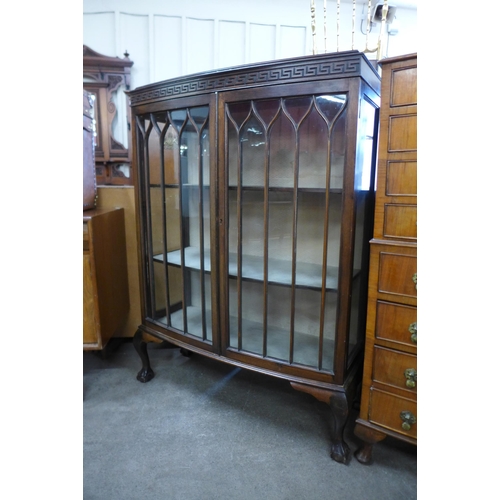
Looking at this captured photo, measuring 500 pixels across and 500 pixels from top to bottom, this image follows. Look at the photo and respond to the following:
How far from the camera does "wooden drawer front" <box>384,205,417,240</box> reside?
0.93m

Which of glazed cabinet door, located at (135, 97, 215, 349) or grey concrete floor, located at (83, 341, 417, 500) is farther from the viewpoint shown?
glazed cabinet door, located at (135, 97, 215, 349)

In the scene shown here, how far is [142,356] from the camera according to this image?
1.60 metres

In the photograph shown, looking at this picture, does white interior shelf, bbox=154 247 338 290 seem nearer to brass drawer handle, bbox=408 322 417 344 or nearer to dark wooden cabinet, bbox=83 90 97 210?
brass drawer handle, bbox=408 322 417 344

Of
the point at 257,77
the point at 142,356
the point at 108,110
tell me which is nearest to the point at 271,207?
the point at 257,77

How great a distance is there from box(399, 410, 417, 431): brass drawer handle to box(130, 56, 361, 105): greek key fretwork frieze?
39.7 inches

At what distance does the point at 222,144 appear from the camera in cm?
118

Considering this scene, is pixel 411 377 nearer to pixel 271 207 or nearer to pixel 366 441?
pixel 366 441

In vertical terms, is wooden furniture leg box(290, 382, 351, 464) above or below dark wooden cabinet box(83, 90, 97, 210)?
below

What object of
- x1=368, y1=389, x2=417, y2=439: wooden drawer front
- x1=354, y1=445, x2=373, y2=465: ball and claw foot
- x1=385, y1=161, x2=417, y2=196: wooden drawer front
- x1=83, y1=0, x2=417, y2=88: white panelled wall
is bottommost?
x1=354, y1=445, x2=373, y2=465: ball and claw foot

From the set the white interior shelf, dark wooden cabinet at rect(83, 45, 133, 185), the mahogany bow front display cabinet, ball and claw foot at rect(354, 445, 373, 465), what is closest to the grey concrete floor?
ball and claw foot at rect(354, 445, 373, 465)
